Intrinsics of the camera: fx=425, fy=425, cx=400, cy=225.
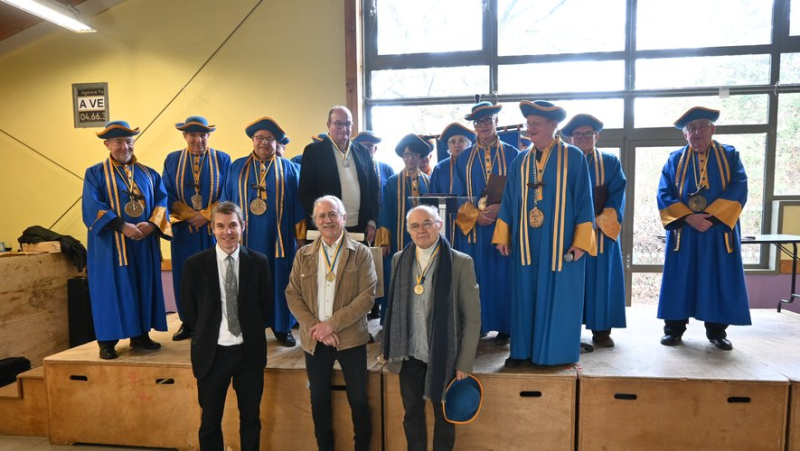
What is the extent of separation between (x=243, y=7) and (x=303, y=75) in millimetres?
1183

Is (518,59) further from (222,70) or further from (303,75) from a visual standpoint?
(222,70)

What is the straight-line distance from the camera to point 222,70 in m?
5.47

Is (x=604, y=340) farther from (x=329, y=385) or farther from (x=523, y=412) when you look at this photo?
(x=329, y=385)

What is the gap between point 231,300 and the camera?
2209 millimetres

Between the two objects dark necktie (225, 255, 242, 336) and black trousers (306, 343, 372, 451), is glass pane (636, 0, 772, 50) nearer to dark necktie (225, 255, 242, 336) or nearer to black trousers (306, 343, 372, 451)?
black trousers (306, 343, 372, 451)

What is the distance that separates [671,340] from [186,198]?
379 cm

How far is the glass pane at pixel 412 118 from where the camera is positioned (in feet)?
18.0

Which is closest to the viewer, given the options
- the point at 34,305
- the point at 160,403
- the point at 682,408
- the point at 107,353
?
the point at 682,408

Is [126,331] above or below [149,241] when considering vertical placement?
below

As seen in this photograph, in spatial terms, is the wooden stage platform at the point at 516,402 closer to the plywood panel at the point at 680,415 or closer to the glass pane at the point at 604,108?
the plywood panel at the point at 680,415

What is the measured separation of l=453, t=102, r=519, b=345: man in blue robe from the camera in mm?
3066

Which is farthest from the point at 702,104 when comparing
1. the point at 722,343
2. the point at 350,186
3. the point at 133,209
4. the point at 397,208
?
the point at 133,209

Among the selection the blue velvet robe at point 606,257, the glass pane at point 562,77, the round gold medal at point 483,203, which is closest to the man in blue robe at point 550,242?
the round gold medal at point 483,203

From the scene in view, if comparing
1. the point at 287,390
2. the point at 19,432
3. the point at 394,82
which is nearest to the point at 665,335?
the point at 287,390
